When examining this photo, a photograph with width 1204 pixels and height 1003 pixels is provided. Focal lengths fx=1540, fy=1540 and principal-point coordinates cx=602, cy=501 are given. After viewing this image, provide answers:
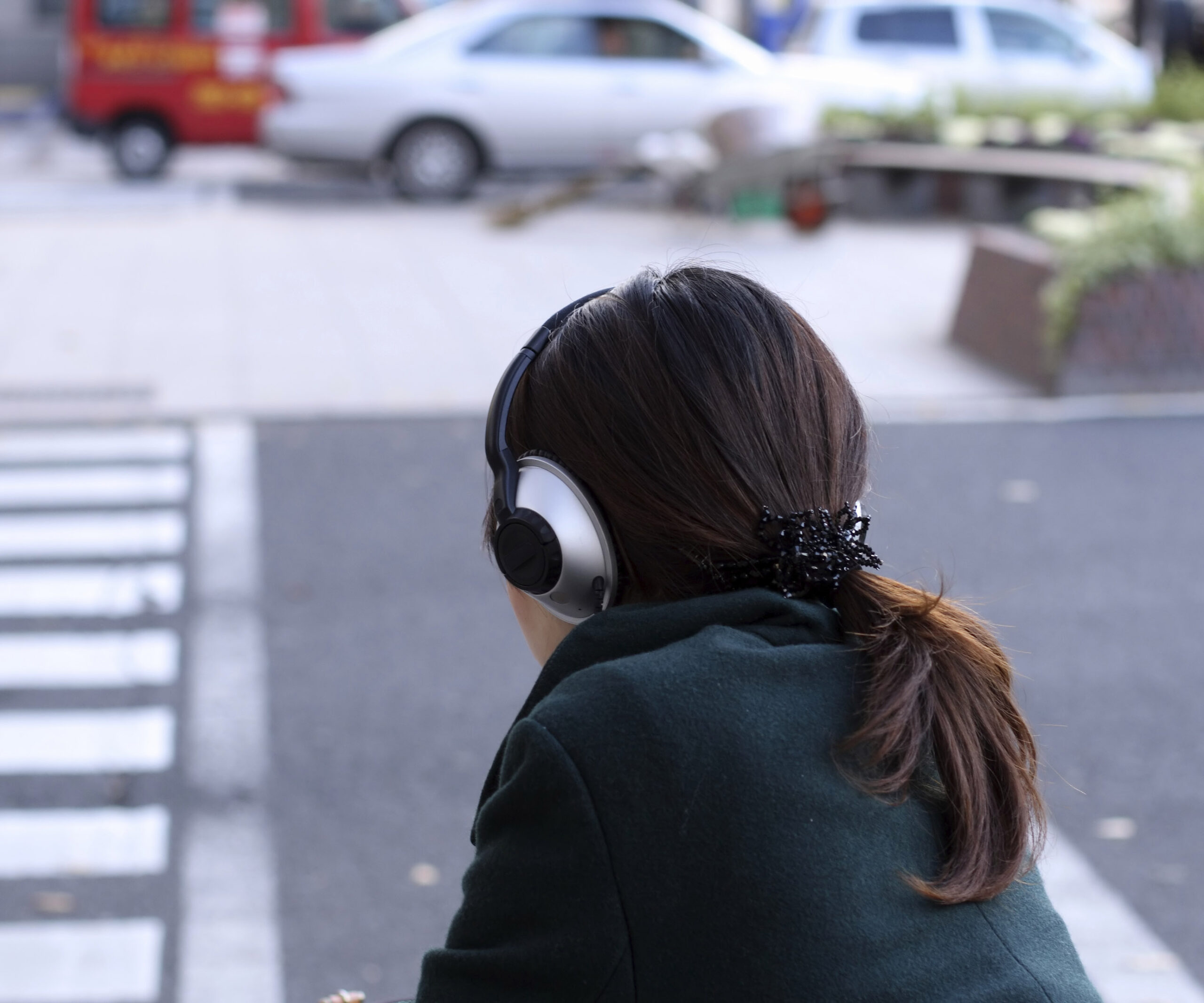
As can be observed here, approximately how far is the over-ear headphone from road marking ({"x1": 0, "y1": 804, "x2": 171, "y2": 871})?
8.30 feet

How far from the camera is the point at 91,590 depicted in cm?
562

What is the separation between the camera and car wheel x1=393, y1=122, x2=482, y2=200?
14969 mm

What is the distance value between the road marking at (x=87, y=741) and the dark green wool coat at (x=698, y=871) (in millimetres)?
3242

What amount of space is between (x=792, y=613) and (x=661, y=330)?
301 millimetres

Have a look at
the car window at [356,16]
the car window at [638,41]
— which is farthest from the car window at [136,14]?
the car window at [638,41]

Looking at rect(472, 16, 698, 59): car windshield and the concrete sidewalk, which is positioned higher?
rect(472, 16, 698, 59): car windshield

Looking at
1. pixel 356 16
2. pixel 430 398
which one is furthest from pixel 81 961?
pixel 356 16

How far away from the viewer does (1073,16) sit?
727 inches

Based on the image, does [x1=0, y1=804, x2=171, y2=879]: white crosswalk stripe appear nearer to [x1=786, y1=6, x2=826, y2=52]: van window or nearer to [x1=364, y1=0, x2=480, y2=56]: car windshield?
[x1=364, y1=0, x2=480, y2=56]: car windshield

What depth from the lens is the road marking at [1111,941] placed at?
343cm

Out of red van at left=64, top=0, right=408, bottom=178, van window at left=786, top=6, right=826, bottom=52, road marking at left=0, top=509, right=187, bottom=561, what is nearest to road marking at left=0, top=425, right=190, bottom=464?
road marking at left=0, top=509, right=187, bottom=561

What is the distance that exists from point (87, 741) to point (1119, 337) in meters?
6.26

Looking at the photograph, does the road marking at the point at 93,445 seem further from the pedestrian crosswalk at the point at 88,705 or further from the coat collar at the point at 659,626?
the coat collar at the point at 659,626

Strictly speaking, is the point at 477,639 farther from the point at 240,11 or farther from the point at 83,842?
the point at 240,11
